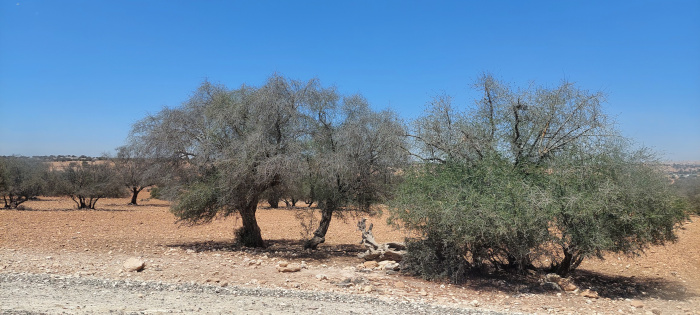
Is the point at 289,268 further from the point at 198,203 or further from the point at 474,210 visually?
the point at 474,210

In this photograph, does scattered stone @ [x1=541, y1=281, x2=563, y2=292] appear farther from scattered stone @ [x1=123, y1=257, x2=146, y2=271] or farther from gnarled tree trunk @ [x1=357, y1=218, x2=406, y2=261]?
scattered stone @ [x1=123, y1=257, x2=146, y2=271]

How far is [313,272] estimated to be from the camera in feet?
44.1

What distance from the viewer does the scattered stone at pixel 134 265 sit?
12547mm

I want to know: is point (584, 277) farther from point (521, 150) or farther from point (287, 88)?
point (287, 88)

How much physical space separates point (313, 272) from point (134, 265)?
4695 millimetres

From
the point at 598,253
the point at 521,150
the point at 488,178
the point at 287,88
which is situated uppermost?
the point at 287,88

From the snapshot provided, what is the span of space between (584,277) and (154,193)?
47.2 m

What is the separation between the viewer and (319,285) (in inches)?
468

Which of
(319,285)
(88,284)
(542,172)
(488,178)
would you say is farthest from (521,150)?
(88,284)

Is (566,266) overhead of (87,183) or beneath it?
beneath

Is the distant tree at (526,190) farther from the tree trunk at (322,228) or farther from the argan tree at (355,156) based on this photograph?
the tree trunk at (322,228)

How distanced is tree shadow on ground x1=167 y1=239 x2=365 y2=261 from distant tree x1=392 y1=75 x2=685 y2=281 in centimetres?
421

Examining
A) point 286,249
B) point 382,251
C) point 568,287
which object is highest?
point 382,251

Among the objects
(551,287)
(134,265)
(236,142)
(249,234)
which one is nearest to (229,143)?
(236,142)
